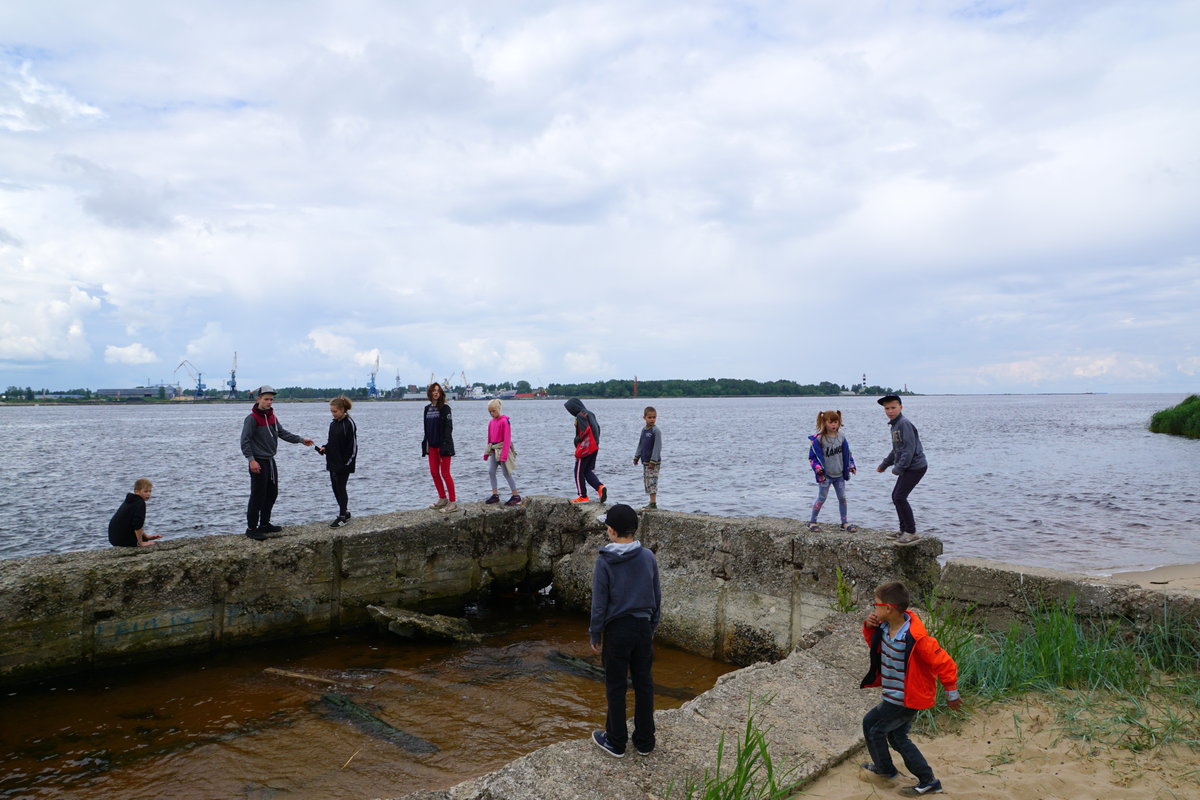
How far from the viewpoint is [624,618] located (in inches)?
169

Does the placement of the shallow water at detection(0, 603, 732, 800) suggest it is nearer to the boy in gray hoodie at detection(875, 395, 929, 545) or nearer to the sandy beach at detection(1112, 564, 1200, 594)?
the boy in gray hoodie at detection(875, 395, 929, 545)

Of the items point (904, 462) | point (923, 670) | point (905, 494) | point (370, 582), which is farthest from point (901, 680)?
point (370, 582)

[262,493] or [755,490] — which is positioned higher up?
[262,493]

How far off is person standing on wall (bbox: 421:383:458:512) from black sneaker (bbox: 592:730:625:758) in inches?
232

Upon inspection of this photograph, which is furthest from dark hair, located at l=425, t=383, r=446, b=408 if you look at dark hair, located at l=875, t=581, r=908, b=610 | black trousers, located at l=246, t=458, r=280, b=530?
dark hair, located at l=875, t=581, r=908, b=610

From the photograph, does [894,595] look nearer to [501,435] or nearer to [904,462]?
[904,462]

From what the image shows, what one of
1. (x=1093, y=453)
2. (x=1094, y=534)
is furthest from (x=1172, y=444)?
(x=1094, y=534)

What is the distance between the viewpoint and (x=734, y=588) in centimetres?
827

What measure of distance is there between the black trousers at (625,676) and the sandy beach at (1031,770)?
925mm

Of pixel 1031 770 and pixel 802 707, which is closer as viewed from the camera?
pixel 1031 770

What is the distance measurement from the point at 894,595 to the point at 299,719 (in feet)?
18.1

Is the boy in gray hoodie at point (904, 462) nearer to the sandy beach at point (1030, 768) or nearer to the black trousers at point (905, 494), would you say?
the black trousers at point (905, 494)

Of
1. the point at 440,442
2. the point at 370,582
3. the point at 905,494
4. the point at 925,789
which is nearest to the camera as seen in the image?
the point at 925,789

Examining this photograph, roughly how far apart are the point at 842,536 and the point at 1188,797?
3860mm
